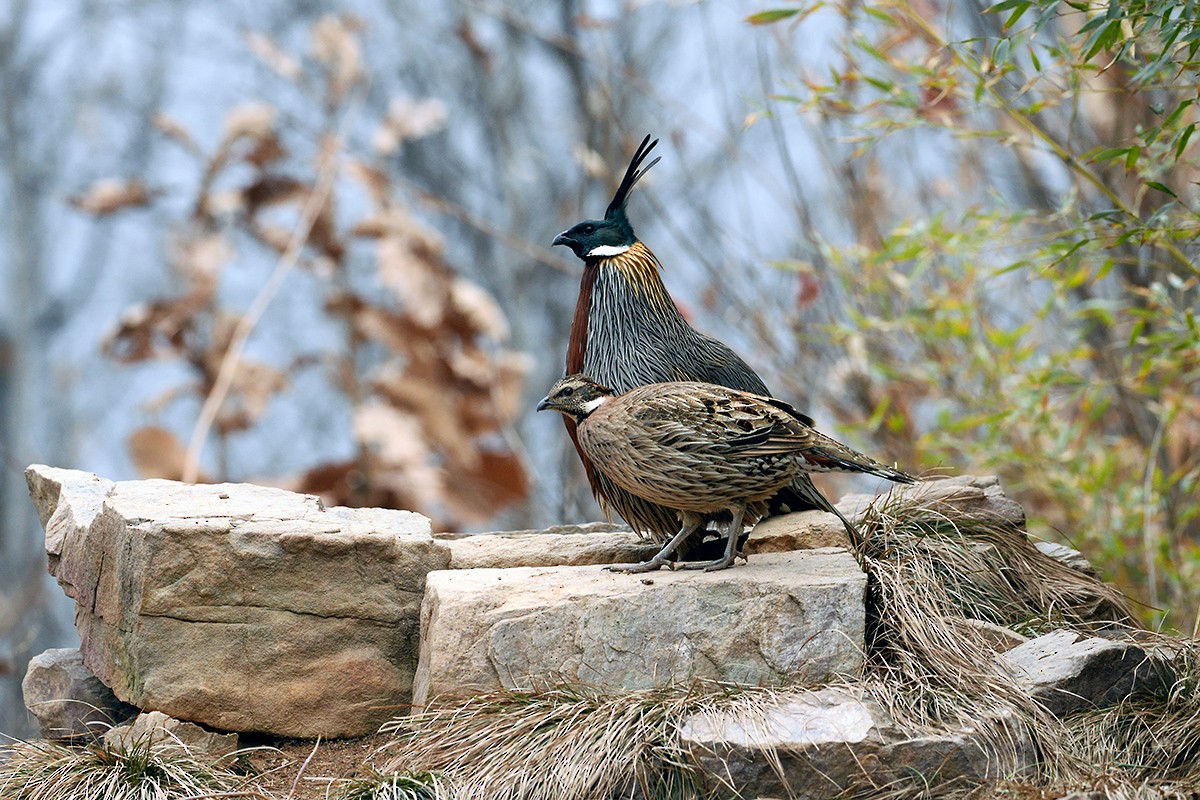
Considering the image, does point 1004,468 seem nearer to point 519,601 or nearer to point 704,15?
point 704,15

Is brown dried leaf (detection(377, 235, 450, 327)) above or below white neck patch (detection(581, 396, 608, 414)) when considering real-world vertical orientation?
above

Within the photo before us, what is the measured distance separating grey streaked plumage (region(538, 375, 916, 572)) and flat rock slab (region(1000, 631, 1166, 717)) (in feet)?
2.77

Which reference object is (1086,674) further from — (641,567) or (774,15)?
(774,15)

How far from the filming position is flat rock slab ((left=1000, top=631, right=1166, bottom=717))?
3832 mm

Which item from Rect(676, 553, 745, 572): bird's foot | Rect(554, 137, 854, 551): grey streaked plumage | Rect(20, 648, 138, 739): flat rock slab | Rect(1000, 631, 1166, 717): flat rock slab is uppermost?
Rect(554, 137, 854, 551): grey streaked plumage

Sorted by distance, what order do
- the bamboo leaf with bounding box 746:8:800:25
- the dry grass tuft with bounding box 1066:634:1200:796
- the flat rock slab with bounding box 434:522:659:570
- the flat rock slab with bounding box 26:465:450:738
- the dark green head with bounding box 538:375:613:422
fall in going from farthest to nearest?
the bamboo leaf with bounding box 746:8:800:25 < the flat rock slab with bounding box 434:522:659:570 < the dark green head with bounding box 538:375:613:422 < the flat rock slab with bounding box 26:465:450:738 < the dry grass tuft with bounding box 1066:634:1200:796

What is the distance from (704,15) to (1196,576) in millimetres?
4030

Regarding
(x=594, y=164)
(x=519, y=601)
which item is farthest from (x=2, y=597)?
(x=519, y=601)

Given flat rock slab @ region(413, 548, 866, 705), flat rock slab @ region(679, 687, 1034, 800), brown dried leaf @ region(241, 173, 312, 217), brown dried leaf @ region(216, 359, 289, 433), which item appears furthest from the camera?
brown dried leaf @ region(241, 173, 312, 217)

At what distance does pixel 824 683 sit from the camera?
3795 millimetres

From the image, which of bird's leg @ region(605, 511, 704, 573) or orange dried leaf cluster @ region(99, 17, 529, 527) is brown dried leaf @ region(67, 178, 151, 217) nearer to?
orange dried leaf cluster @ region(99, 17, 529, 527)

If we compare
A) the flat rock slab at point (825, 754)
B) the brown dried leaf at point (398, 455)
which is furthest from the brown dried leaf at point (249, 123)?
the flat rock slab at point (825, 754)

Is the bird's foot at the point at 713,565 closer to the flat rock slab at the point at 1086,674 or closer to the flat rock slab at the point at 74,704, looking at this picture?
the flat rock slab at the point at 1086,674

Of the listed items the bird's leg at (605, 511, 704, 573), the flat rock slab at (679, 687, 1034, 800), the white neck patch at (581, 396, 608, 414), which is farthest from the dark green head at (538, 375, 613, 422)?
the flat rock slab at (679, 687, 1034, 800)
